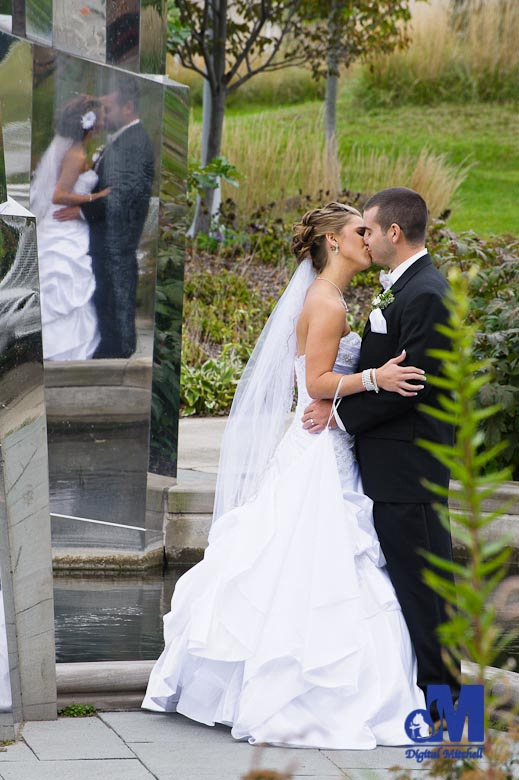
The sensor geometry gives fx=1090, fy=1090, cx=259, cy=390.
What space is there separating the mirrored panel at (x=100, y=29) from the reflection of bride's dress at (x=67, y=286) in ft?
2.03

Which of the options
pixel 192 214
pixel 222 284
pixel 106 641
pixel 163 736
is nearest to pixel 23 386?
pixel 163 736

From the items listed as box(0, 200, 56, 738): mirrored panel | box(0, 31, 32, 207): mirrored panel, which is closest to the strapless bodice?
box(0, 200, 56, 738): mirrored panel

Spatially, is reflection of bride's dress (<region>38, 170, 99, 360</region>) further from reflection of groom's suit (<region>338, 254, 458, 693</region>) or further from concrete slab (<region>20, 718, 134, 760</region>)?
concrete slab (<region>20, 718, 134, 760</region>)

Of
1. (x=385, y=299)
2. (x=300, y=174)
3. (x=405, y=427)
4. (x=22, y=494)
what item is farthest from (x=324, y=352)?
(x=300, y=174)

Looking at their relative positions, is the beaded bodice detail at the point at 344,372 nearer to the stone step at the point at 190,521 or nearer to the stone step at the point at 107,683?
the stone step at the point at 107,683

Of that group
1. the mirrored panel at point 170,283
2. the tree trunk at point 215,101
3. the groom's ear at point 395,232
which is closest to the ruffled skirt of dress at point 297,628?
the groom's ear at point 395,232

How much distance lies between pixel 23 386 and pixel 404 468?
54.1 inches

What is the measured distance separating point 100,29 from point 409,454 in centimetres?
299

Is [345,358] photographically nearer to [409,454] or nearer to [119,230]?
[409,454]

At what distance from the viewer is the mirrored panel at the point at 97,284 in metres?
5.55

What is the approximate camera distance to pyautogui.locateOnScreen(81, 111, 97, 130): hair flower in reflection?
559 centimetres

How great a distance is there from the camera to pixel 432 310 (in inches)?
148

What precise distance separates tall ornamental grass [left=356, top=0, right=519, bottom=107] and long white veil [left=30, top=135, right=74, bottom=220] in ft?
56.1

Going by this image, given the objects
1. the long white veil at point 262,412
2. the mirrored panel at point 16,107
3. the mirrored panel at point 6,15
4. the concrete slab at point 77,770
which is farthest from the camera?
the mirrored panel at point 6,15
